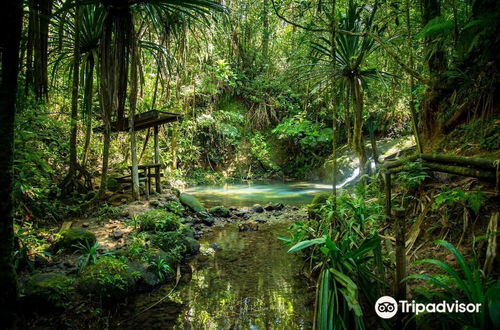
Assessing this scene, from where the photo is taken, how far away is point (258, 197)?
35.4 ft

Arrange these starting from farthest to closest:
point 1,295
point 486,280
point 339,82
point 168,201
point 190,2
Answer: point 168,201 → point 339,82 → point 190,2 → point 486,280 → point 1,295

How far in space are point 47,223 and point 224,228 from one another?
11.0ft

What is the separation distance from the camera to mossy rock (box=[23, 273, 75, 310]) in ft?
9.23

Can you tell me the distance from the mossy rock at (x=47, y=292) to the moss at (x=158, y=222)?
204 centimetres

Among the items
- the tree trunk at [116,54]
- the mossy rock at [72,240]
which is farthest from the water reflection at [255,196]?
the tree trunk at [116,54]

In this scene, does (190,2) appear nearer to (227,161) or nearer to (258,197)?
(258,197)

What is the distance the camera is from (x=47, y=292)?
2.86 m

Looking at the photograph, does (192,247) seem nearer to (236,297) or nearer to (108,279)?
(236,297)

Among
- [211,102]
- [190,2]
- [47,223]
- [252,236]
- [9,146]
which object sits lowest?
[252,236]

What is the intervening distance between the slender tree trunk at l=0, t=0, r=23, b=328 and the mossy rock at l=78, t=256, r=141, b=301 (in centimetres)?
144

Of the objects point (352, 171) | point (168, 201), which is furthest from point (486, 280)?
point (352, 171)

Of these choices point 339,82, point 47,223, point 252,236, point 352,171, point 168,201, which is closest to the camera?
point 47,223

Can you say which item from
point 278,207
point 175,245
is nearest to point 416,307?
point 175,245

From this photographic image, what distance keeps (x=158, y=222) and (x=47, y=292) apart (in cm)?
236
